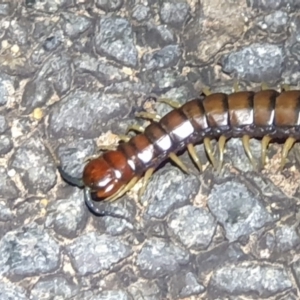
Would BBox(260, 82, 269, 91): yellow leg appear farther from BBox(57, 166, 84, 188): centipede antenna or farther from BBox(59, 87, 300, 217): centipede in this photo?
BBox(57, 166, 84, 188): centipede antenna

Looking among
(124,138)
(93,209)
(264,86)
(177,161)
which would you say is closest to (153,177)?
(177,161)

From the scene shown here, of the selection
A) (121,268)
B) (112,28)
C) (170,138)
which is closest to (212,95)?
(170,138)

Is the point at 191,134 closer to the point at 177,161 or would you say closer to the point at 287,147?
the point at 177,161

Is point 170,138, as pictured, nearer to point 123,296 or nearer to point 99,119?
point 99,119

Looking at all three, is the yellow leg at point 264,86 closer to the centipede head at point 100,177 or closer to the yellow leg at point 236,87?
the yellow leg at point 236,87

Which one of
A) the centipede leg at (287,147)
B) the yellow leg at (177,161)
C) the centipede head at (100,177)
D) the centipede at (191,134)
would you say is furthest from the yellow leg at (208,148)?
the centipede head at (100,177)

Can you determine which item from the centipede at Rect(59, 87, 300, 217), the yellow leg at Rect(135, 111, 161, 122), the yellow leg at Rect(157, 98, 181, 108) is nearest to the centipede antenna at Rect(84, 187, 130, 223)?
the centipede at Rect(59, 87, 300, 217)

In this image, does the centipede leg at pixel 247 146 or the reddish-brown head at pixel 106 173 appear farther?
the centipede leg at pixel 247 146
